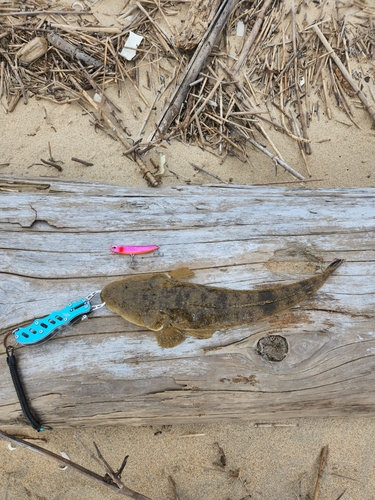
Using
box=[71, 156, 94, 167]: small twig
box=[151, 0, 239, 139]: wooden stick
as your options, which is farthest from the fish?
box=[151, 0, 239, 139]: wooden stick

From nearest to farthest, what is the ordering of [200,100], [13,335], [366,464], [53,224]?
[13,335]
[53,224]
[366,464]
[200,100]

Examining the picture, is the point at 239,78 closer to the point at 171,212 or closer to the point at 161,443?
the point at 171,212

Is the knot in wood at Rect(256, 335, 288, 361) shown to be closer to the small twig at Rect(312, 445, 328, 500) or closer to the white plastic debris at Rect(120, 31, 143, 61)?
the small twig at Rect(312, 445, 328, 500)

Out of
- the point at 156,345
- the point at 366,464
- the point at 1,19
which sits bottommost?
the point at 366,464

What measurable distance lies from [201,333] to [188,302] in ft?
0.85

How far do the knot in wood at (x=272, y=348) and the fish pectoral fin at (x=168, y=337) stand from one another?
0.59m

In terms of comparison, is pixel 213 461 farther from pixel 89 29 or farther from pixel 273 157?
pixel 89 29

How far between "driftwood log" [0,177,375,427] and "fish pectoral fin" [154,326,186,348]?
0.16 ft

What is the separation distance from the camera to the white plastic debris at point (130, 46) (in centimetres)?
474

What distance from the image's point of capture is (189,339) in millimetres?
3023

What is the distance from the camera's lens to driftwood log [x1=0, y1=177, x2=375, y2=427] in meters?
2.95

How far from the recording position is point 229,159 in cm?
476

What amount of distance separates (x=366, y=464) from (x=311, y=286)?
206 cm

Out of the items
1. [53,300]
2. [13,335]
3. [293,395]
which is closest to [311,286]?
[293,395]
